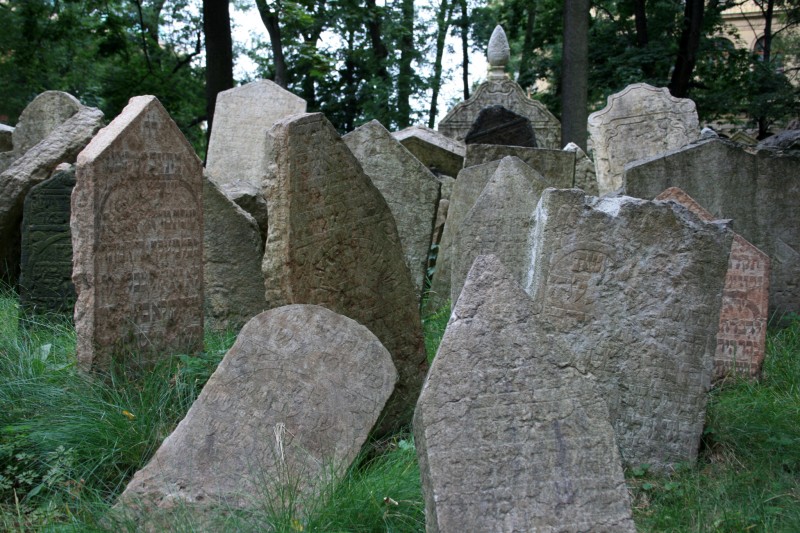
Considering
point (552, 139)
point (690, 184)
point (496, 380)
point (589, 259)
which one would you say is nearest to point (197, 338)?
point (589, 259)

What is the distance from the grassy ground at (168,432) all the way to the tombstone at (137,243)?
0.58ft

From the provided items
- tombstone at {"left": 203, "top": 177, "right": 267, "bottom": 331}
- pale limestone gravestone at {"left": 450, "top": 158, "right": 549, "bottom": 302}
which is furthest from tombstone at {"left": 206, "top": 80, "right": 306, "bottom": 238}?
pale limestone gravestone at {"left": 450, "top": 158, "right": 549, "bottom": 302}

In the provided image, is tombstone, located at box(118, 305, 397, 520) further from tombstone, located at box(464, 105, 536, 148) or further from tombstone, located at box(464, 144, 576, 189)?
tombstone, located at box(464, 105, 536, 148)

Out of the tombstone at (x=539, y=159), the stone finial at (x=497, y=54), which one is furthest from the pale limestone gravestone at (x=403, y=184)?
the stone finial at (x=497, y=54)

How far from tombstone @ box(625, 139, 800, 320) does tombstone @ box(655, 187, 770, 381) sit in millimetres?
1084

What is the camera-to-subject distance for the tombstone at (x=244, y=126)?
10445 millimetres

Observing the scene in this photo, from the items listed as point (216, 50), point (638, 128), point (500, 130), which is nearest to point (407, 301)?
point (500, 130)

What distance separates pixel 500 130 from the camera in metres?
10.2

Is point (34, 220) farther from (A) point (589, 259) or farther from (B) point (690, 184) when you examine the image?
(B) point (690, 184)

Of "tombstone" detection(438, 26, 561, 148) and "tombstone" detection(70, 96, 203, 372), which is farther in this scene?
"tombstone" detection(438, 26, 561, 148)

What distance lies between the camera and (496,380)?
2799 millimetres

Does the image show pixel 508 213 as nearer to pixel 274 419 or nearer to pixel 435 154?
pixel 274 419

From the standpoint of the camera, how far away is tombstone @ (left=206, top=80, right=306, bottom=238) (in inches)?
411

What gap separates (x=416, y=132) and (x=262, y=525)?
7.97 metres
